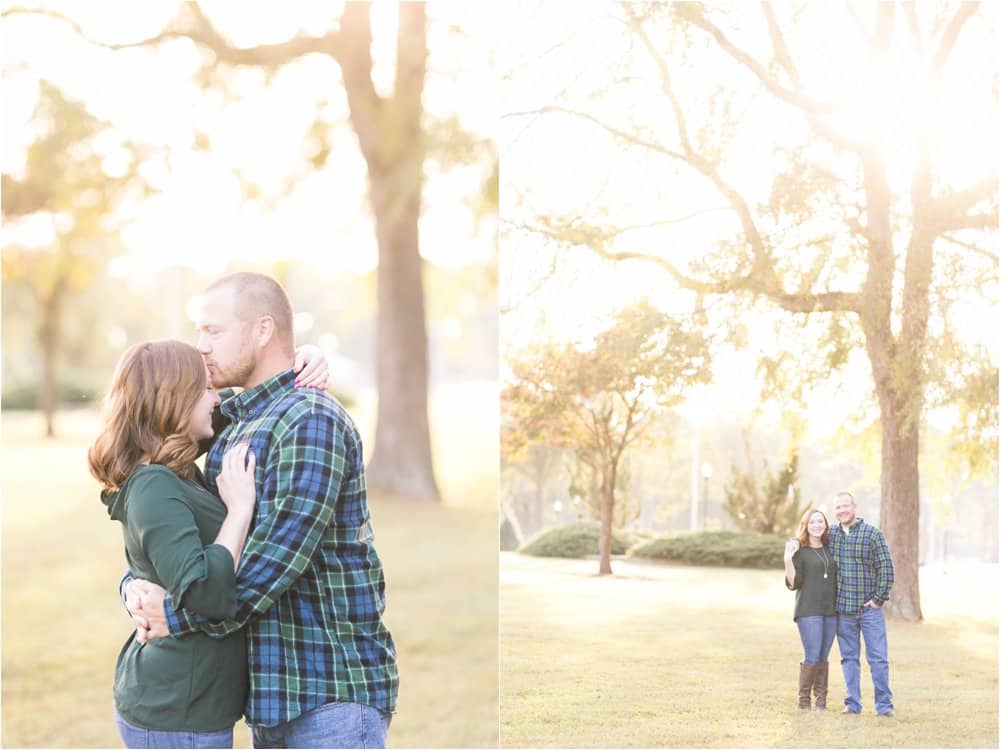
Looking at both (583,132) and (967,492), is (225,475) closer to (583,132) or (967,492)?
(583,132)

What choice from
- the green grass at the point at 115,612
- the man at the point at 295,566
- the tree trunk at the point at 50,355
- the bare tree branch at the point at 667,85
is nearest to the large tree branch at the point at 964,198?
the bare tree branch at the point at 667,85

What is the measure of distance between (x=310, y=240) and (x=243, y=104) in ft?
6.05

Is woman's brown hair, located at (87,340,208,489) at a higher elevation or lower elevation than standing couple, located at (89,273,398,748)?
higher

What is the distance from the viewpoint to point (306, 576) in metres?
1.96

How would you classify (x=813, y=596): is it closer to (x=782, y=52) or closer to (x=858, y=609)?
(x=858, y=609)

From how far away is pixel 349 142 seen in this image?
10.2 m

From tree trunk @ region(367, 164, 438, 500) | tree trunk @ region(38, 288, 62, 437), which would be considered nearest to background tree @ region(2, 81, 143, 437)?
tree trunk @ region(367, 164, 438, 500)

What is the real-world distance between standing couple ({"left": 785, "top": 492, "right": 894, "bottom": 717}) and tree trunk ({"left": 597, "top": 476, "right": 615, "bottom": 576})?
0.56 m

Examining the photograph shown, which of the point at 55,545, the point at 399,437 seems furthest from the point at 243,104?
the point at 55,545

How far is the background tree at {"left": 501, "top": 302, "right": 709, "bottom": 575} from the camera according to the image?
3.53 meters

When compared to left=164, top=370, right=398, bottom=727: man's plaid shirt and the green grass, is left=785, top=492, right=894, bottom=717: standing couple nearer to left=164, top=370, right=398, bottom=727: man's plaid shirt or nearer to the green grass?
left=164, top=370, right=398, bottom=727: man's plaid shirt

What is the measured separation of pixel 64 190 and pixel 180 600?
7.89m

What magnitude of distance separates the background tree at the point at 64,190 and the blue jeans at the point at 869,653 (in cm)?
715

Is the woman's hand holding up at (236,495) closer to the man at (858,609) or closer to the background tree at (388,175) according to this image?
the man at (858,609)
